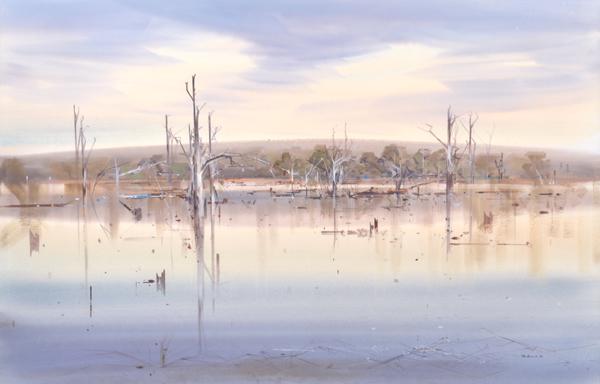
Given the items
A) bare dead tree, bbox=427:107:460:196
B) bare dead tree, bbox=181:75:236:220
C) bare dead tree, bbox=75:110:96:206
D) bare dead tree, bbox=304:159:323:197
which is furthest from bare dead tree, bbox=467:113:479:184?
bare dead tree, bbox=304:159:323:197

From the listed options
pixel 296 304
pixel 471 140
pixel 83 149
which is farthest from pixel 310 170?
pixel 296 304

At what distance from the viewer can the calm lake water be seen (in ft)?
12.4

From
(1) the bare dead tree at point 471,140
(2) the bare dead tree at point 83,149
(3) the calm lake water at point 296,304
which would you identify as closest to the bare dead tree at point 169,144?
(2) the bare dead tree at point 83,149

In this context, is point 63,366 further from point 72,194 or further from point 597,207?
point 597,207

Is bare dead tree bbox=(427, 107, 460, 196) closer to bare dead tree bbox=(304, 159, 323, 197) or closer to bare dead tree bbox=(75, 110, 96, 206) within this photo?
bare dead tree bbox=(75, 110, 96, 206)

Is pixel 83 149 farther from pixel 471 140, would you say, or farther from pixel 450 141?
pixel 471 140

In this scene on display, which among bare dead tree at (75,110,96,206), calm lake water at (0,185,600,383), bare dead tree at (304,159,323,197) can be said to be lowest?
calm lake water at (0,185,600,383)

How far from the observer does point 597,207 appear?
6.86m

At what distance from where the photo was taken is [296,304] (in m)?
4.71

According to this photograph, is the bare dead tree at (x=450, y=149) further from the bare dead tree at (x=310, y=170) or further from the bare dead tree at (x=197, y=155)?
the bare dead tree at (x=310, y=170)

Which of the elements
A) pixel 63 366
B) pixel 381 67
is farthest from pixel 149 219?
pixel 63 366

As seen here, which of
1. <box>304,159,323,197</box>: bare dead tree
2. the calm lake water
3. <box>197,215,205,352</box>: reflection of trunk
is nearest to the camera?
the calm lake water

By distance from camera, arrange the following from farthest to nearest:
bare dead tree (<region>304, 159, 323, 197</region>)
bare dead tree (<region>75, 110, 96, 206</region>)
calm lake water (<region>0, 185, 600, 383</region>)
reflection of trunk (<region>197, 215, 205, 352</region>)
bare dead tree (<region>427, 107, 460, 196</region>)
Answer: bare dead tree (<region>304, 159, 323, 197</region>), bare dead tree (<region>427, 107, 460, 196</region>), bare dead tree (<region>75, 110, 96, 206</region>), reflection of trunk (<region>197, 215, 205, 352</region>), calm lake water (<region>0, 185, 600, 383</region>)

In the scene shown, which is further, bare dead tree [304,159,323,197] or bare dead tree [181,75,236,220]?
bare dead tree [304,159,323,197]
